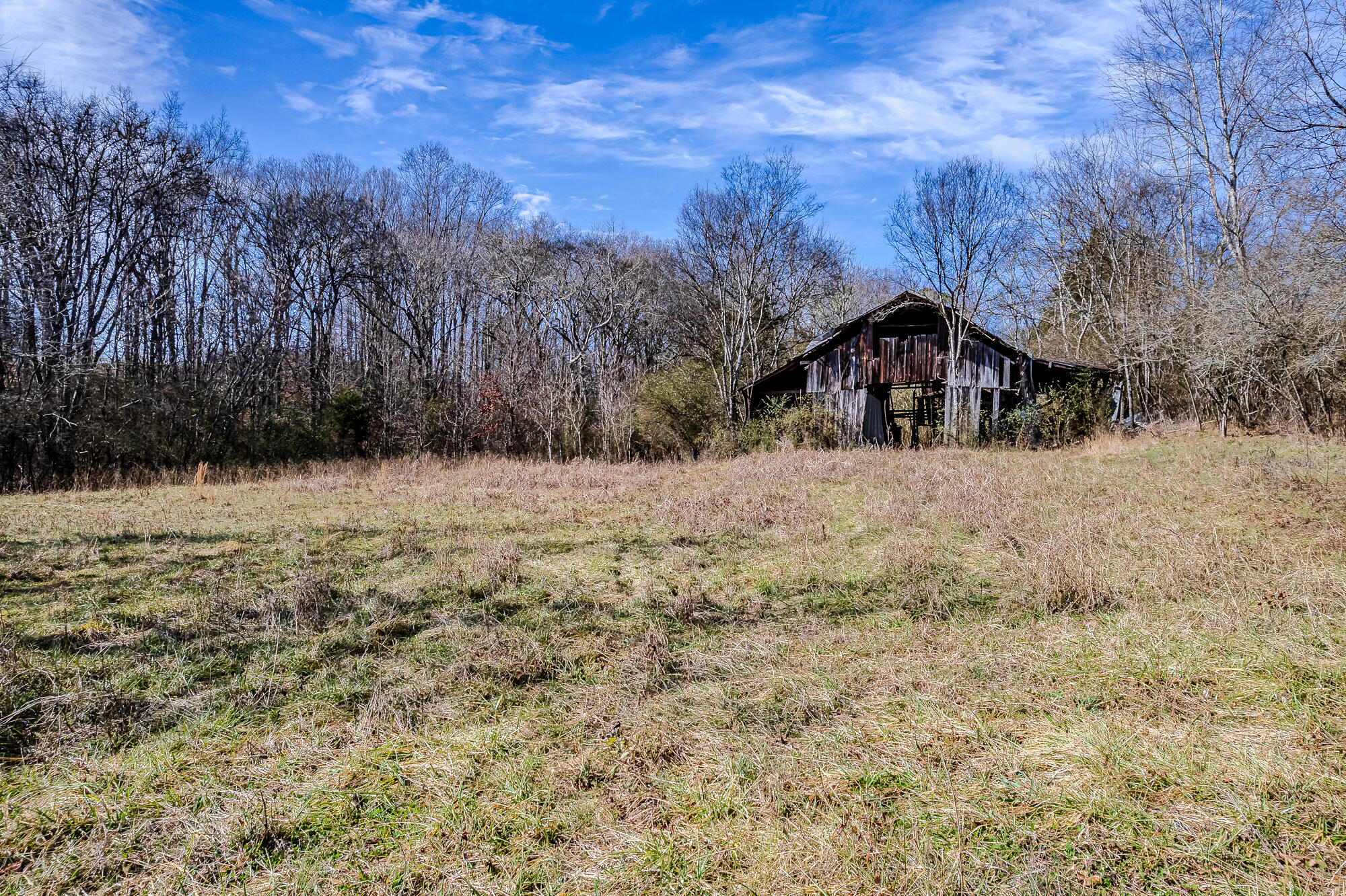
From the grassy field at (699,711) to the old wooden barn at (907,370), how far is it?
1316 cm

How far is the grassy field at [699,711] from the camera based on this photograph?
2846 millimetres

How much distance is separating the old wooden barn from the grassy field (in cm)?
1316

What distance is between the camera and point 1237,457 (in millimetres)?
13000

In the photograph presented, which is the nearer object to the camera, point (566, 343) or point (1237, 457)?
point (1237, 457)

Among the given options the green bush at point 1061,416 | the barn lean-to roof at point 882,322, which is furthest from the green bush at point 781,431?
the green bush at point 1061,416

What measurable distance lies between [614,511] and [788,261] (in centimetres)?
2361

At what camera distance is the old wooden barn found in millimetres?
21812

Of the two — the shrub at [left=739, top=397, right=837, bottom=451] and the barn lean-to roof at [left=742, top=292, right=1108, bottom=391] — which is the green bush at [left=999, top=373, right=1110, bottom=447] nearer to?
the barn lean-to roof at [left=742, top=292, right=1108, bottom=391]

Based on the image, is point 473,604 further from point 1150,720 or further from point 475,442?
point 475,442

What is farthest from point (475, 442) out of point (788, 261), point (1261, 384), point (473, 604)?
point (1261, 384)

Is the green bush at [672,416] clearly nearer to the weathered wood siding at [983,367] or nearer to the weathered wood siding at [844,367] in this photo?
the weathered wood siding at [844,367]

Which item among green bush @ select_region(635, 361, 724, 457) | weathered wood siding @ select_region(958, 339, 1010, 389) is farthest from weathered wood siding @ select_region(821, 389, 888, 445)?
green bush @ select_region(635, 361, 724, 457)

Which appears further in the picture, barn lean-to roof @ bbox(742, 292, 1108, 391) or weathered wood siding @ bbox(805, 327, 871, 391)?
weathered wood siding @ bbox(805, 327, 871, 391)

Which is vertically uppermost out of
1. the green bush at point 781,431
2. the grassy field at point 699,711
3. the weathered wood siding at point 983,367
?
the weathered wood siding at point 983,367
